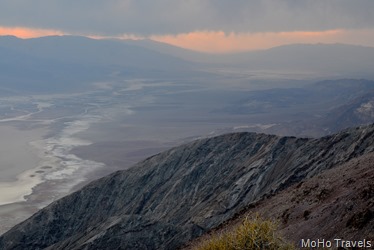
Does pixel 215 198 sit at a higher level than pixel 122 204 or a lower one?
higher

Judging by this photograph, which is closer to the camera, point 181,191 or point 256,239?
point 256,239

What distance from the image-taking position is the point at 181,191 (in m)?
38.1

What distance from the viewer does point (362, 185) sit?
15.1 m

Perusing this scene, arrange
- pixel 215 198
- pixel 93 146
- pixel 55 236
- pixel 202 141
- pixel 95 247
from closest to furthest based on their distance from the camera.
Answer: pixel 95 247
pixel 215 198
pixel 55 236
pixel 202 141
pixel 93 146

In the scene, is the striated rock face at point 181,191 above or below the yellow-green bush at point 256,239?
below

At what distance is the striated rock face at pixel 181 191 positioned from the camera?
26438 millimetres

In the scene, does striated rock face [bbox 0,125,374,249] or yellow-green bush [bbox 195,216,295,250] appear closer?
yellow-green bush [bbox 195,216,295,250]

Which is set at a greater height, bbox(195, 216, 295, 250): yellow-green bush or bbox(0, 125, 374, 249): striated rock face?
bbox(195, 216, 295, 250): yellow-green bush

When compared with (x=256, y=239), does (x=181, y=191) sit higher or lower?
lower

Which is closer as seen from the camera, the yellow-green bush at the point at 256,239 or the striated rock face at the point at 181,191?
the yellow-green bush at the point at 256,239

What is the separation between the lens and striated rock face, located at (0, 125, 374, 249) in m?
26.4

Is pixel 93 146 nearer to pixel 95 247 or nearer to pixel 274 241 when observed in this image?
pixel 95 247

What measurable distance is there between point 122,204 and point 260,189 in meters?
13.8

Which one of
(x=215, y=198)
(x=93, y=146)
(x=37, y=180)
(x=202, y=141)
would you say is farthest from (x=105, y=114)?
(x=215, y=198)
